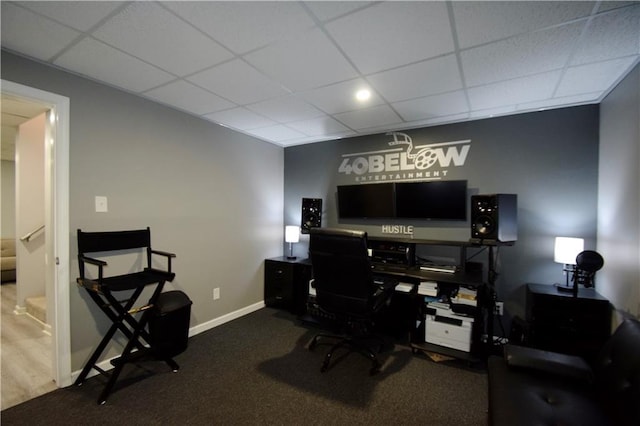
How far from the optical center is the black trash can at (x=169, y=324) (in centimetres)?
228

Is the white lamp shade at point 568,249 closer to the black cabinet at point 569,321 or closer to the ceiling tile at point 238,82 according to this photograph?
the black cabinet at point 569,321

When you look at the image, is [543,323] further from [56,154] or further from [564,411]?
[56,154]

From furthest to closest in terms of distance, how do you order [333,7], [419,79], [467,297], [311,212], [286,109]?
[311,212], [286,109], [467,297], [419,79], [333,7]

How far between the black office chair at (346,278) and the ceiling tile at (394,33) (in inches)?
48.5

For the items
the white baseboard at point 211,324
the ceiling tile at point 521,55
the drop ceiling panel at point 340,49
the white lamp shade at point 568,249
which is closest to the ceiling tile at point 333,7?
the drop ceiling panel at point 340,49

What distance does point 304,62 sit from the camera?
1872 mm

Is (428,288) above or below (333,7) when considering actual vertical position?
below

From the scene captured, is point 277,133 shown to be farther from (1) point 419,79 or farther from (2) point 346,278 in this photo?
(2) point 346,278

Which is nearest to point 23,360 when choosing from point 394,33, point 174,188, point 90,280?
point 90,280

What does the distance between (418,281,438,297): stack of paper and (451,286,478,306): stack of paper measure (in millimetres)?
175

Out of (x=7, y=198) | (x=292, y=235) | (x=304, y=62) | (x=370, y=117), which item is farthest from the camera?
(x=7, y=198)

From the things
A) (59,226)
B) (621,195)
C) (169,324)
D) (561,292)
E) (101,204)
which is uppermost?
(621,195)

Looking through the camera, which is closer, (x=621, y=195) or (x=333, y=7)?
(x=333, y=7)

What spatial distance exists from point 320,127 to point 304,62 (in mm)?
1445
